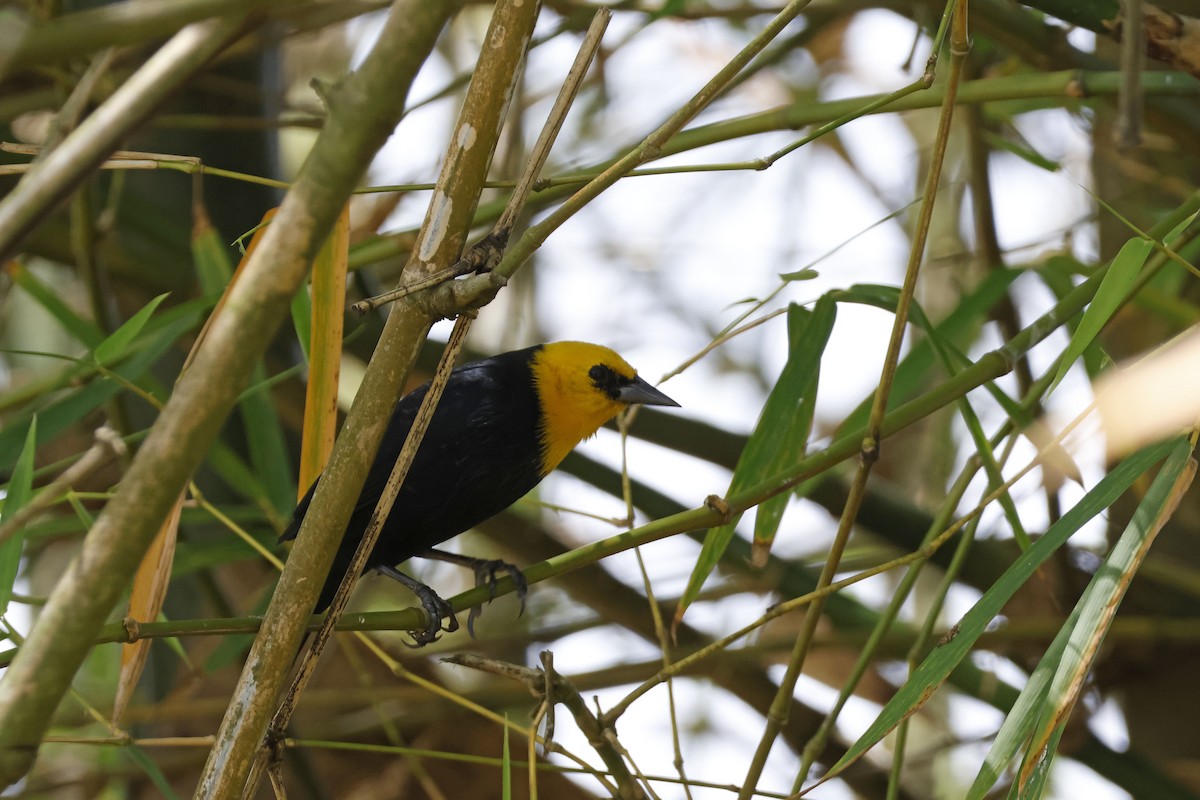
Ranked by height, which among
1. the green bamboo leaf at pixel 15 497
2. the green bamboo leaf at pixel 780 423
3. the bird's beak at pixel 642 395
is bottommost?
the green bamboo leaf at pixel 15 497

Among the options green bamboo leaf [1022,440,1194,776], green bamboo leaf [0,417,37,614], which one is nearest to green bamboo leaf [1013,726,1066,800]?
green bamboo leaf [1022,440,1194,776]

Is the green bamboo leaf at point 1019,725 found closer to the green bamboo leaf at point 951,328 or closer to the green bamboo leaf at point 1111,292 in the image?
the green bamboo leaf at point 1111,292

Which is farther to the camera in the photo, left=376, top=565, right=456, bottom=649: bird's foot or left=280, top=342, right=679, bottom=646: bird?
left=280, top=342, right=679, bottom=646: bird

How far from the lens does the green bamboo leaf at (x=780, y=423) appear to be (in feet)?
6.73

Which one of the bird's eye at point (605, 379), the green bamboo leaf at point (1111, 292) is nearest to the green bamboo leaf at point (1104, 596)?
the green bamboo leaf at point (1111, 292)

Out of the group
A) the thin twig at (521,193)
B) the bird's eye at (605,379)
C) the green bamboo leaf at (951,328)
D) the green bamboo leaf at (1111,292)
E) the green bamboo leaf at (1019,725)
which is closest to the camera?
the thin twig at (521,193)

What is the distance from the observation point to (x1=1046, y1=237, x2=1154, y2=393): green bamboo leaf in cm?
151

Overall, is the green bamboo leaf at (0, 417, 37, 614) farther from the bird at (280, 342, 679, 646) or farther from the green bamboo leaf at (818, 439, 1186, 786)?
the green bamboo leaf at (818, 439, 1186, 786)

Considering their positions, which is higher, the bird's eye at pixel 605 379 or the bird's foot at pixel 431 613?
the bird's eye at pixel 605 379

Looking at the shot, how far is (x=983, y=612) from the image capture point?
1462 millimetres

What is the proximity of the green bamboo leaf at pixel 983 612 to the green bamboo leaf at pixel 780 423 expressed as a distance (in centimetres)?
57

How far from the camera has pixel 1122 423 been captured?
5.20 ft

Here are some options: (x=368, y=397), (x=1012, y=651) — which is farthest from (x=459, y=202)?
(x=1012, y=651)

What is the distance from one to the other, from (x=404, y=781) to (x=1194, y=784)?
1994 millimetres
